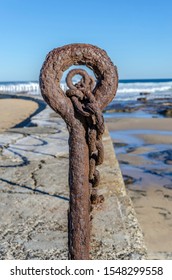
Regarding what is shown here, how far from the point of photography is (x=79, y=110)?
1.37 m

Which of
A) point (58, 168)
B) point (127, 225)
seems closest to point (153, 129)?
point (58, 168)

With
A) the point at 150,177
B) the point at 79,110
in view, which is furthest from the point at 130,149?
the point at 79,110

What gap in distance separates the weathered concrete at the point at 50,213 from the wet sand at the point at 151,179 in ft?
1.26

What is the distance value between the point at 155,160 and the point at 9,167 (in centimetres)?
328

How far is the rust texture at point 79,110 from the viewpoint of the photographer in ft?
4.51

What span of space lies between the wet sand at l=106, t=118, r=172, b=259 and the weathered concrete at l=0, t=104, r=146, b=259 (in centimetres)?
38

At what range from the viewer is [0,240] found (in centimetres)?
202

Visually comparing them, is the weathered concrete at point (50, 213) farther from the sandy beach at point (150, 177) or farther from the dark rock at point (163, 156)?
the dark rock at point (163, 156)

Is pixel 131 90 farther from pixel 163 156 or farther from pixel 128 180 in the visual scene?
pixel 128 180

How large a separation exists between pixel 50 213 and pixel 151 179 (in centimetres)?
289

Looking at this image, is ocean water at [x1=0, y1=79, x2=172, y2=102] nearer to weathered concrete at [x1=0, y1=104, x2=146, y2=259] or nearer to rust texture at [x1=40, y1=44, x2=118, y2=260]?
weathered concrete at [x1=0, y1=104, x2=146, y2=259]

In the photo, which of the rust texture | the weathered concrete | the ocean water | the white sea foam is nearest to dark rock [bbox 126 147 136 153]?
the weathered concrete
